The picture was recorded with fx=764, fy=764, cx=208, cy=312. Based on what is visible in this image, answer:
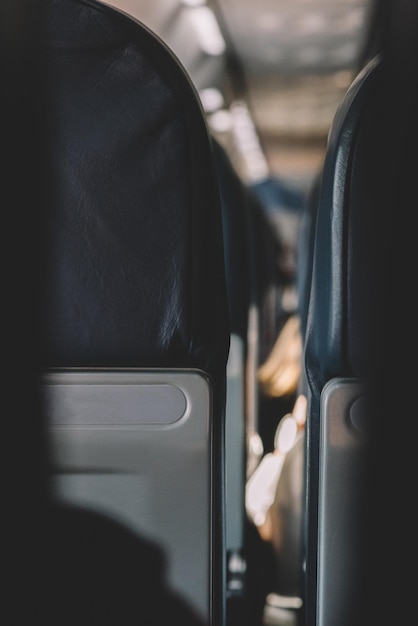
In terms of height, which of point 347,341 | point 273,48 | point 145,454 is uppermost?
point 273,48

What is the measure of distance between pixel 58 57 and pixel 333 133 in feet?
0.87

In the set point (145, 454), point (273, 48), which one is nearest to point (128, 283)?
point (145, 454)

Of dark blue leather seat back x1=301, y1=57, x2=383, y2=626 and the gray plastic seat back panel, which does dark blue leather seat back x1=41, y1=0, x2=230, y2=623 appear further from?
dark blue leather seat back x1=301, y1=57, x2=383, y2=626

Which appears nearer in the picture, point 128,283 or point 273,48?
point 128,283

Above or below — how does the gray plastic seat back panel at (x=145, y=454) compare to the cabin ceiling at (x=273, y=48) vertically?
below

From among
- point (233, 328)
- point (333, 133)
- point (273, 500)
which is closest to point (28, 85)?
point (333, 133)

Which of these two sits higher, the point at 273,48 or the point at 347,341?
the point at 273,48

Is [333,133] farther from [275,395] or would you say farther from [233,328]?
[275,395]

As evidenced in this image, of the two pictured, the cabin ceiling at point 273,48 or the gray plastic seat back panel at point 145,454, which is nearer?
the gray plastic seat back panel at point 145,454

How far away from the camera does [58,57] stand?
2.24 ft

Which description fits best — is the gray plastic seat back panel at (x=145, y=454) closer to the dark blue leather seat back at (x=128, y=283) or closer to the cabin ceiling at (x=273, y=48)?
the dark blue leather seat back at (x=128, y=283)

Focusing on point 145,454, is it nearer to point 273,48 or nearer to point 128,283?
point 128,283

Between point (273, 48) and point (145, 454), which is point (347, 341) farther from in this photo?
point (273, 48)

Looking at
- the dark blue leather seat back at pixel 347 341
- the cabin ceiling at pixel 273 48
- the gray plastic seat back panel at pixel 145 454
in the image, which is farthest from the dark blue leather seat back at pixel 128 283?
the cabin ceiling at pixel 273 48
